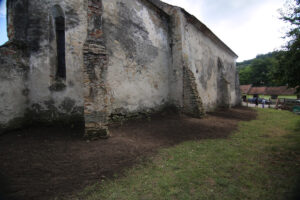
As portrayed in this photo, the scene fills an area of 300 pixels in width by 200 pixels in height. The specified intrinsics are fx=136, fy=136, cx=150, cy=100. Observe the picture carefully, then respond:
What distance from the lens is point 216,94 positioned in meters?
13.8

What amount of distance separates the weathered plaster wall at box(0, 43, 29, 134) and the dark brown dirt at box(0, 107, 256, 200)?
0.60 metres

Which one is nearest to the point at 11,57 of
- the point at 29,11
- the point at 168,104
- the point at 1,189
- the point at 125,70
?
the point at 29,11

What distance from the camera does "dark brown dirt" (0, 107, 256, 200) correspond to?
8.43 ft

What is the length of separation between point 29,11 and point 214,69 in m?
14.2

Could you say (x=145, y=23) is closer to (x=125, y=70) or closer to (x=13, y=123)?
(x=125, y=70)

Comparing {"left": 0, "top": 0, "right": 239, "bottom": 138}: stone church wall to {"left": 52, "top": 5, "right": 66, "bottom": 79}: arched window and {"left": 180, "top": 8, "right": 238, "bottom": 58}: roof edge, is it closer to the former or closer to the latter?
{"left": 52, "top": 5, "right": 66, "bottom": 79}: arched window

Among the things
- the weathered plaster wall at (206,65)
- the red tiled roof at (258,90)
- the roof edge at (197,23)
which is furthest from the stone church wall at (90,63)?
the red tiled roof at (258,90)

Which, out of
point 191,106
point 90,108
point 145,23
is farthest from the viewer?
point 191,106

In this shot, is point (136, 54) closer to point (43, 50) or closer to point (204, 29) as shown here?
point (43, 50)

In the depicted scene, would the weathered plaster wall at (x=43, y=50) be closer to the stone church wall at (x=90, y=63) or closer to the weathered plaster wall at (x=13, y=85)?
the stone church wall at (x=90, y=63)

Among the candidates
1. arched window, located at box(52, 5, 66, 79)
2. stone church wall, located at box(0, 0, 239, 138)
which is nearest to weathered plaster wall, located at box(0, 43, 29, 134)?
stone church wall, located at box(0, 0, 239, 138)

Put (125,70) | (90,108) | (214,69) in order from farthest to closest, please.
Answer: (214,69), (125,70), (90,108)

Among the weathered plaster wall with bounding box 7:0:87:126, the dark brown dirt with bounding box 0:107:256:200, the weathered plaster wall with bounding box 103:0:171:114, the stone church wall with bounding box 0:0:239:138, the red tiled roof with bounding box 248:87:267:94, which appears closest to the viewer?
the dark brown dirt with bounding box 0:107:256:200

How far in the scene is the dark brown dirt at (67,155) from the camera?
8.43ft
